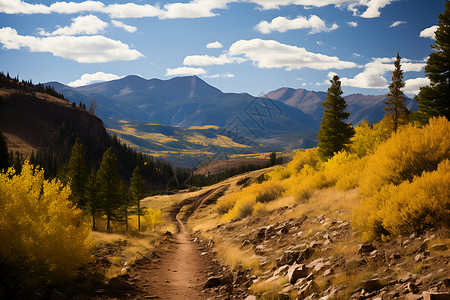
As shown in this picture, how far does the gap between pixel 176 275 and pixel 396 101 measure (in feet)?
141

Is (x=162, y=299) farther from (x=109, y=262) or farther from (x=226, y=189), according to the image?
(x=226, y=189)

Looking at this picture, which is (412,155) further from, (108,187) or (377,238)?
(108,187)

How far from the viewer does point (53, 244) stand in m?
11.9

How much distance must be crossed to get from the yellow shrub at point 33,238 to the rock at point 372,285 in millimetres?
10978

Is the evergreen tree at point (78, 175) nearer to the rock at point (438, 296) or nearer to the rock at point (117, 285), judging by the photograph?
the rock at point (117, 285)

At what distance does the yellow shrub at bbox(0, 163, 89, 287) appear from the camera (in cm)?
1069

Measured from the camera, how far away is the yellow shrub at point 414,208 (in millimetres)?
9273

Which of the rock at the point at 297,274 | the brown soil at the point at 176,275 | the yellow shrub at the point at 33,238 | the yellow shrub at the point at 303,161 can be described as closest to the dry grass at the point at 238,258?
the brown soil at the point at 176,275

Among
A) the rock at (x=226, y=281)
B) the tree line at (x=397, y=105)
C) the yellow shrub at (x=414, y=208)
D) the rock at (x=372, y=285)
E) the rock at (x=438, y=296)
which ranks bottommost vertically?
the rock at (x=226, y=281)

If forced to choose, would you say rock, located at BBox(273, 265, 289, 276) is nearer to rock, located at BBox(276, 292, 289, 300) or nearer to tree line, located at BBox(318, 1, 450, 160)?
rock, located at BBox(276, 292, 289, 300)

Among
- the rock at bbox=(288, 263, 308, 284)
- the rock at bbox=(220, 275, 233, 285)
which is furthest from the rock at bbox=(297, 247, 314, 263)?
the rock at bbox=(220, 275, 233, 285)

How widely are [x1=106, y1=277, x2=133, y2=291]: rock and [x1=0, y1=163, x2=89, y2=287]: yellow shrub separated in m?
1.62

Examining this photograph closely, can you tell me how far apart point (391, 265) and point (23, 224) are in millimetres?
12693

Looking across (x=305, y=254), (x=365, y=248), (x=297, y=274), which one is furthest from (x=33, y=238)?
(x=365, y=248)
